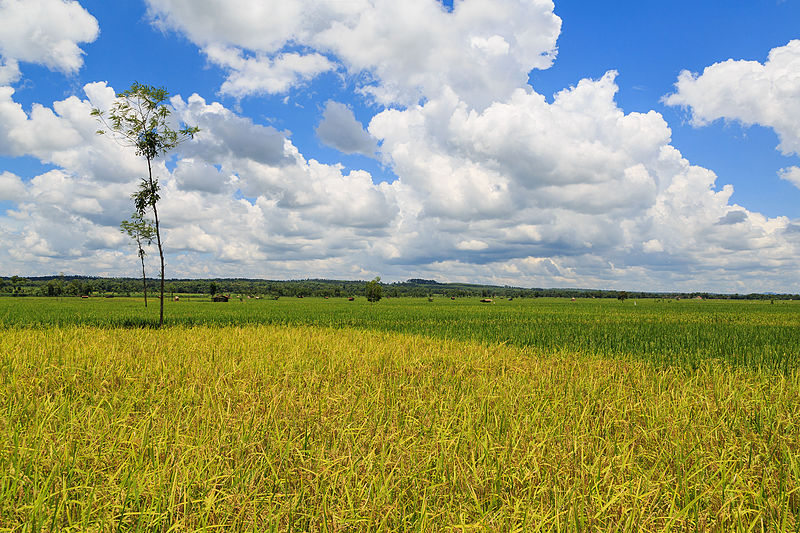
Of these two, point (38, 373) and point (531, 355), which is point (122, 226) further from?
point (531, 355)

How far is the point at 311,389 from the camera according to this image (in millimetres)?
7184

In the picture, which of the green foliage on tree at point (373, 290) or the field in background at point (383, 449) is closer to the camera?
the field in background at point (383, 449)

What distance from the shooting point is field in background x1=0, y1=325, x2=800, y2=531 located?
A: 3385 mm

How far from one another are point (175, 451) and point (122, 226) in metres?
36.8

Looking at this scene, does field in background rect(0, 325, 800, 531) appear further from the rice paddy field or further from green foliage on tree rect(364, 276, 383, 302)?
green foliage on tree rect(364, 276, 383, 302)

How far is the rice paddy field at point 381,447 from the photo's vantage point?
3.38 meters

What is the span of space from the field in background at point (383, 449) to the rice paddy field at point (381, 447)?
31 mm

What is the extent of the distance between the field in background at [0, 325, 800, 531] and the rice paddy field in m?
0.03

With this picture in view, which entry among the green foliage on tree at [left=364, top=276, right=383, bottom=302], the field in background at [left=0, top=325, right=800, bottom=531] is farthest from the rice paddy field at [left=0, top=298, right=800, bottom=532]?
the green foliage on tree at [left=364, top=276, right=383, bottom=302]

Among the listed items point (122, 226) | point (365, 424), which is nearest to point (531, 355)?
point (365, 424)

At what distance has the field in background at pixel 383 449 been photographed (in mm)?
3385

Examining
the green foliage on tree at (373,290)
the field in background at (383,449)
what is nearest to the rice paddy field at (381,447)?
the field in background at (383,449)

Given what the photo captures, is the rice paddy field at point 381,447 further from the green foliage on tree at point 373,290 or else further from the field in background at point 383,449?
the green foliage on tree at point 373,290

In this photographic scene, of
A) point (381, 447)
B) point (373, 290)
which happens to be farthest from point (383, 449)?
point (373, 290)
